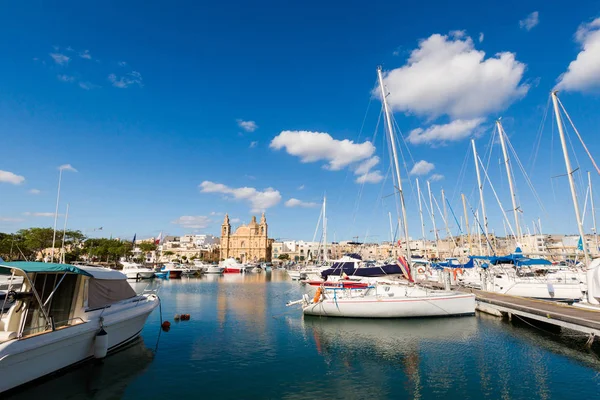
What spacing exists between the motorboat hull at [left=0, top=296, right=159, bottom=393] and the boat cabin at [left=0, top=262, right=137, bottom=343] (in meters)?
0.36

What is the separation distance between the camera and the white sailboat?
22969mm

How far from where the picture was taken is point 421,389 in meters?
11.9

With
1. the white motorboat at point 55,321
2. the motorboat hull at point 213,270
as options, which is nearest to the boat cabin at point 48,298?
the white motorboat at point 55,321

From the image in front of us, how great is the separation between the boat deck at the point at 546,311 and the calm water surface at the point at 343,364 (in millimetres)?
1018

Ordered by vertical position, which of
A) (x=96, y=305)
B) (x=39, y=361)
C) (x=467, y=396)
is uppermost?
(x=96, y=305)

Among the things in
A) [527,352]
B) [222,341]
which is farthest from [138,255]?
[527,352]

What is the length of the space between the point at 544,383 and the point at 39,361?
1787cm

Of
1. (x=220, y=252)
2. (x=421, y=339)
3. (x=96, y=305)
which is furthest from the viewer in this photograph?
(x=220, y=252)

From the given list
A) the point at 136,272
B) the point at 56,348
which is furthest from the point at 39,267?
the point at 136,272

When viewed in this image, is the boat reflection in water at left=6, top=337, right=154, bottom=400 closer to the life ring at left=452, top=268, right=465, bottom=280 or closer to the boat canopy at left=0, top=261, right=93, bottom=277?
the boat canopy at left=0, top=261, right=93, bottom=277

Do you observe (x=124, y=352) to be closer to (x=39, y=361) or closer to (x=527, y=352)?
(x=39, y=361)

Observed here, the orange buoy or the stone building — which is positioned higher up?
the stone building

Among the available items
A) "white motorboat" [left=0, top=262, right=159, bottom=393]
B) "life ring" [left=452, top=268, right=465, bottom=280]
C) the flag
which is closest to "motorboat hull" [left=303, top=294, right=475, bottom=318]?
the flag

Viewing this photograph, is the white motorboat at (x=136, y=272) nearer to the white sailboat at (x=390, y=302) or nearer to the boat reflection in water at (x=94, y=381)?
the white sailboat at (x=390, y=302)
